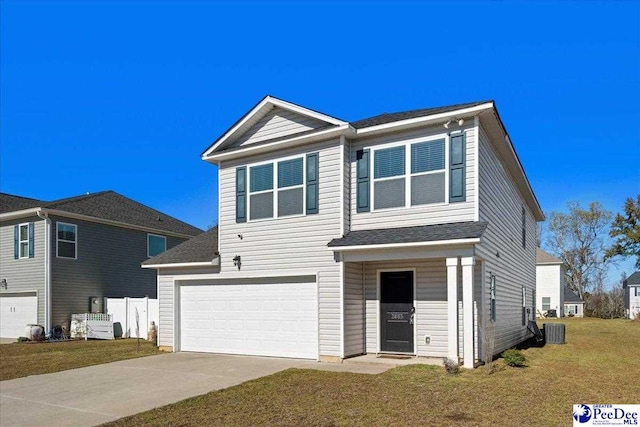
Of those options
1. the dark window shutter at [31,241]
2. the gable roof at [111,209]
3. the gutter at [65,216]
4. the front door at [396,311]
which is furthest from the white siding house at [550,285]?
the dark window shutter at [31,241]

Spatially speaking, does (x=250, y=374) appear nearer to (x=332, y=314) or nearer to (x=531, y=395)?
(x=332, y=314)

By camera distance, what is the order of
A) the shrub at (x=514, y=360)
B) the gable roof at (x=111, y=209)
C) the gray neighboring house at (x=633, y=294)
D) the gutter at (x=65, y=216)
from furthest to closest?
the gray neighboring house at (x=633, y=294) < the gable roof at (x=111, y=209) < the gutter at (x=65, y=216) < the shrub at (x=514, y=360)

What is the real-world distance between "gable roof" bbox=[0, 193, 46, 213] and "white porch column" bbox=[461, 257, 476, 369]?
20414mm

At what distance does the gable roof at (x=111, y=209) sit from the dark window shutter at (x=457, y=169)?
55.7ft

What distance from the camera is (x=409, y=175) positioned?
40.5 feet

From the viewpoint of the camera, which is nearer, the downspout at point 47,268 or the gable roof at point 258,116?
the gable roof at point 258,116

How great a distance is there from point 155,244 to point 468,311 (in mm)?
19355

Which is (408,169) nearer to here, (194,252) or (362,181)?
(362,181)

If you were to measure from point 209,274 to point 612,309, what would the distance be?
42.7 meters

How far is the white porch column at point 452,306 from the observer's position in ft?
35.7

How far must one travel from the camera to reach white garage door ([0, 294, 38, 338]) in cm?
2216

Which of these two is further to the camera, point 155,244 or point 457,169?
point 155,244

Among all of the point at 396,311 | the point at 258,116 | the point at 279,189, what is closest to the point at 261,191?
the point at 279,189

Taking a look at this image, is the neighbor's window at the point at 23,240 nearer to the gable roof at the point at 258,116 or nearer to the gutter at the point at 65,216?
the gutter at the point at 65,216
